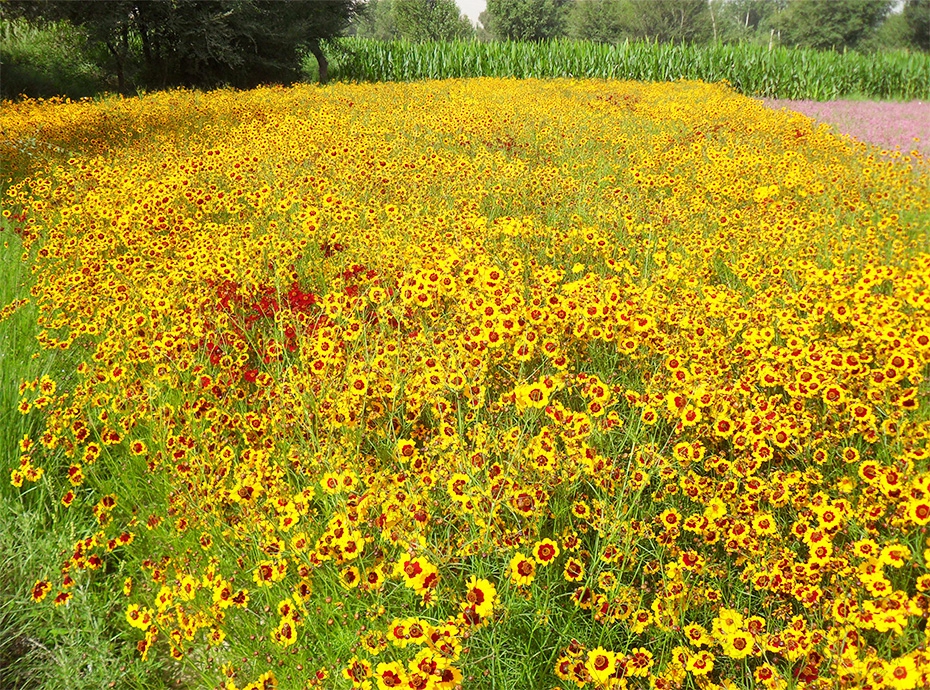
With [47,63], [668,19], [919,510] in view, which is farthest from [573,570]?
[668,19]

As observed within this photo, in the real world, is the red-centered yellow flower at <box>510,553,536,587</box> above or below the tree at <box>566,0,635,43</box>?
below

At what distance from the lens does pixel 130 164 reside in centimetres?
686

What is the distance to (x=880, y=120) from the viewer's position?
11.4 meters

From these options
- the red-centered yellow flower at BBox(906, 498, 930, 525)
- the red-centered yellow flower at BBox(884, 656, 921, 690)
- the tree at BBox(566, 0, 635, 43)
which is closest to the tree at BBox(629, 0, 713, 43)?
the tree at BBox(566, 0, 635, 43)

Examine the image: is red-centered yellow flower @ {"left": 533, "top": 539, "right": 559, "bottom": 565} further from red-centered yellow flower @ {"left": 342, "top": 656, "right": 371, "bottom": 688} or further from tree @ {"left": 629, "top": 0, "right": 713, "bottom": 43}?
tree @ {"left": 629, "top": 0, "right": 713, "bottom": 43}

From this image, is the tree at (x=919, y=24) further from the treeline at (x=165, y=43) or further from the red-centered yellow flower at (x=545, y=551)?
the red-centered yellow flower at (x=545, y=551)

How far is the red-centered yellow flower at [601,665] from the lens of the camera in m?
1.51

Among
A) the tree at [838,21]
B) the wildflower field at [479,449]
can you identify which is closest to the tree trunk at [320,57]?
A: the wildflower field at [479,449]

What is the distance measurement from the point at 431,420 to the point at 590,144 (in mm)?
5821

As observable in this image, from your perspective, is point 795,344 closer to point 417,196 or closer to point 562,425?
point 562,425

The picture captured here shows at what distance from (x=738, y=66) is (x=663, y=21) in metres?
75.5

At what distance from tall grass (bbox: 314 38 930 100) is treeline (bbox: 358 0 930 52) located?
3431cm

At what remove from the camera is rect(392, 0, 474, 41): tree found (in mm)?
63219

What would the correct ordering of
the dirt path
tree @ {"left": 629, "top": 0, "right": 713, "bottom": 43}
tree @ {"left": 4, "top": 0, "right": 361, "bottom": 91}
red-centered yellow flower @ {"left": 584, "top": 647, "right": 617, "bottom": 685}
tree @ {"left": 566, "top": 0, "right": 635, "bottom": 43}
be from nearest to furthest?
red-centered yellow flower @ {"left": 584, "top": 647, "right": 617, "bottom": 685} → the dirt path → tree @ {"left": 4, "top": 0, "right": 361, "bottom": 91} → tree @ {"left": 629, "top": 0, "right": 713, "bottom": 43} → tree @ {"left": 566, "top": 0, "right": 635, "bottom": 43}
